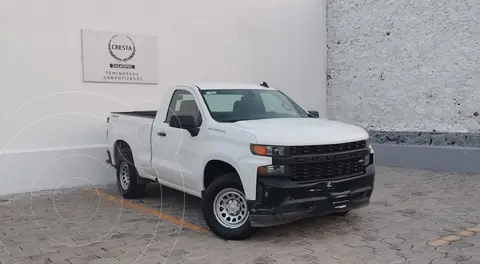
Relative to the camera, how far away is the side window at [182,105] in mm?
6508

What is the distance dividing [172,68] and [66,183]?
335cm

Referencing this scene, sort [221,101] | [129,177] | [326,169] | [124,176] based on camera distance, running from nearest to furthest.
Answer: [326,169]
[221,101]
[129,177]
[124,176]

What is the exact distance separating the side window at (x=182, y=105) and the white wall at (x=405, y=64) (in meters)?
6.56

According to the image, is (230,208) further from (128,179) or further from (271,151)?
(128,179)

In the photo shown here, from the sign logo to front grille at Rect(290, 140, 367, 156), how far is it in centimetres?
550

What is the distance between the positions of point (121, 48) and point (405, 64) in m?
6.74

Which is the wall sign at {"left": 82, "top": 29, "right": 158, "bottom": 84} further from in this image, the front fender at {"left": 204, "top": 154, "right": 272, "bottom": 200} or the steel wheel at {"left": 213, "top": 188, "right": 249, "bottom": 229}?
the front fender at {"left": 204, "top": 154, "right": 272, "bottom": 200}

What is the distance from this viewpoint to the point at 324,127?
5723mm

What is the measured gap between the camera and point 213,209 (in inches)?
224

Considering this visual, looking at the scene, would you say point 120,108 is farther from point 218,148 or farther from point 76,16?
point 218,148

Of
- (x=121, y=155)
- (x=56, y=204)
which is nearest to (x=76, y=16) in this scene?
(x=121, y=155)

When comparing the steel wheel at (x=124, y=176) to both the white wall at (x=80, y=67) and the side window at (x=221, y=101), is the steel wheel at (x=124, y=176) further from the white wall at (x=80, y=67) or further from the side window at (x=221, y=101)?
the side window at (x=221, y=101)

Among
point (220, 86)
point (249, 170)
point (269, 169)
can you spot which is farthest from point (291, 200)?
point (220, 86)

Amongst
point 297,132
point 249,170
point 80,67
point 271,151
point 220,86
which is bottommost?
point 249,170
